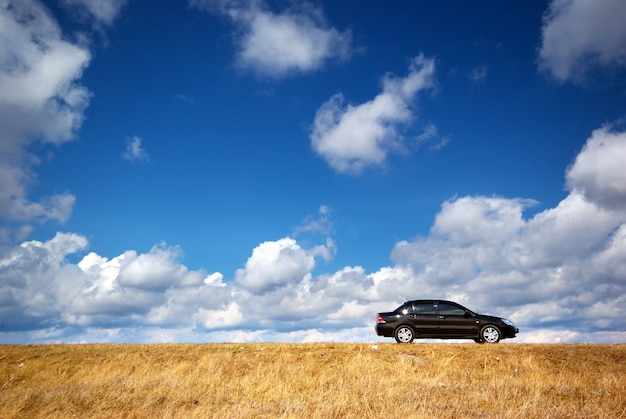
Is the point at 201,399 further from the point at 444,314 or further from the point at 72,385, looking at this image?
the point at 444,314

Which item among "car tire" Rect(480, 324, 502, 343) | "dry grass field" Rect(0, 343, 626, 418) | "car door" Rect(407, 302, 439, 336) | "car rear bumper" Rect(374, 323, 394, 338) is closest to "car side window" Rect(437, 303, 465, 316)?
"car door" Rect(407, 302, 439, 336)

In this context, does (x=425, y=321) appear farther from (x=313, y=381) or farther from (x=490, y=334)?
(x=313, y=381)

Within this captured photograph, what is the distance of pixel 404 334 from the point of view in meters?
19.9

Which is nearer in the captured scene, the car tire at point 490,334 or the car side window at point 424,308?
the car tire at point 490,334

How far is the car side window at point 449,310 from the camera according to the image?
19916 mm

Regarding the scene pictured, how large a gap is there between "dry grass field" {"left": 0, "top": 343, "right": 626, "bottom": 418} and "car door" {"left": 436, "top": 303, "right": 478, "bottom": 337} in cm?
102

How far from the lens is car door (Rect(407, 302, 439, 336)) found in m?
19.8

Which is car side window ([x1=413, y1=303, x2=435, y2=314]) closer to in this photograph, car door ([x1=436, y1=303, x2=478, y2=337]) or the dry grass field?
car door ([x1=436, y1=303, x2=478, y2=337])

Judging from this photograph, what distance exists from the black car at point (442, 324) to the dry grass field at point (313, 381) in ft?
3.34

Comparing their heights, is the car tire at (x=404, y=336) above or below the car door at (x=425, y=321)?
below

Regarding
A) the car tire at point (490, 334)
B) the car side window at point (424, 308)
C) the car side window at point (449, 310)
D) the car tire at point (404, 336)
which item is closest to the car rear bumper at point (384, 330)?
the car tire at point (404, 336)

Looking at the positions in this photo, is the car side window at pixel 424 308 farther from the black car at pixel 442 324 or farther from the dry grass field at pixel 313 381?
the dry grass field at pixel 313 381

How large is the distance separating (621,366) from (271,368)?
11.5m

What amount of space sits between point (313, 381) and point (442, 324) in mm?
8546
